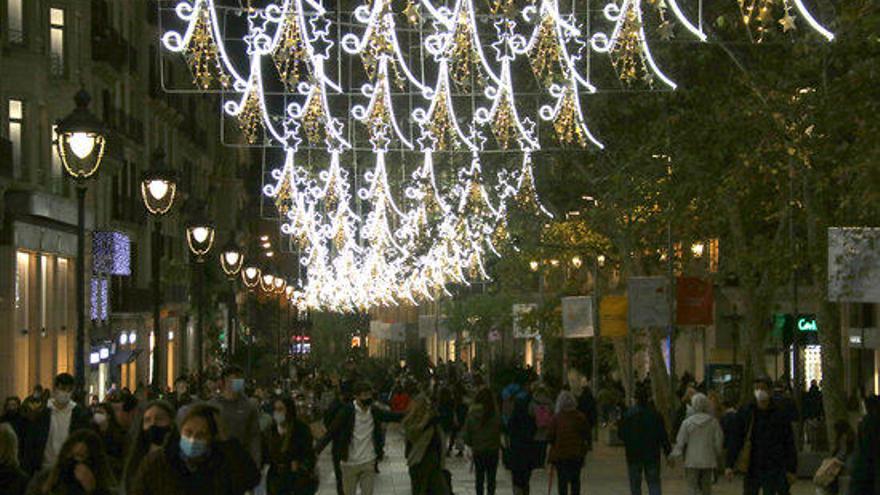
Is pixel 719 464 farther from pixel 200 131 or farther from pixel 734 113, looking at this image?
pixel 200 131

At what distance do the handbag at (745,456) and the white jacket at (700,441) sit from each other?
2.75 metres

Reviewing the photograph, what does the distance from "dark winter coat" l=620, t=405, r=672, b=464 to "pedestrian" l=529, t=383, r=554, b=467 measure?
1.43 m

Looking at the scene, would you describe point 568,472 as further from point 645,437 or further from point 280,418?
point 280,418

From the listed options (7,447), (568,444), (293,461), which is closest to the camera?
(7,447)

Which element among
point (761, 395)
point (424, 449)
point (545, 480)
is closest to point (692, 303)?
point (545, 480)

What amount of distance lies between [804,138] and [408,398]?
13.0 meters

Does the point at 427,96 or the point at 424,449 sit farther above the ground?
the point at 427,96

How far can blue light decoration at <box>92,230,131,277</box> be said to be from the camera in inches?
2232

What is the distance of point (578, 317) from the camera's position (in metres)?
49.5

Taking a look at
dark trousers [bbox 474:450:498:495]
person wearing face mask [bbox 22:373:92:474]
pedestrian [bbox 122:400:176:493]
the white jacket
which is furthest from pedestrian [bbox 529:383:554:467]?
pedestrian [bbox 122:400:176:493]

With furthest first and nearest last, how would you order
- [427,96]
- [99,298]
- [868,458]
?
[99,298] < [427,96] < [868,458]

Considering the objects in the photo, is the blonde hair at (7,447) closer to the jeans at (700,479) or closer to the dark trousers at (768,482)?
the dark trousers at (768,482)

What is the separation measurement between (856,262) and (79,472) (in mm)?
13629

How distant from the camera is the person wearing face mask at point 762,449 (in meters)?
21.2
